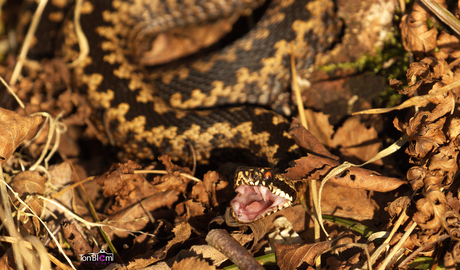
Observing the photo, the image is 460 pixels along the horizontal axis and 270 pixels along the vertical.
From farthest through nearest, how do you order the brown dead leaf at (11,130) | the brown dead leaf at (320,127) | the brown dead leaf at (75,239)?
1. the brown dead leaf at (320,127)
2. the brown dead leaf at (75,239)
3. the brown dead leaf at (11,130)

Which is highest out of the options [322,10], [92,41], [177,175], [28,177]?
[92,41]

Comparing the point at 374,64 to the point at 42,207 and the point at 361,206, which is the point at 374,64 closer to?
the point at 361,206

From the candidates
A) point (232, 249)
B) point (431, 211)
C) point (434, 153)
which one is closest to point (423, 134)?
point (434, 153)

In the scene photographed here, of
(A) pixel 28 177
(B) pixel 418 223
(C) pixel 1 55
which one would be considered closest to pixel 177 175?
(A) pixel 28 177

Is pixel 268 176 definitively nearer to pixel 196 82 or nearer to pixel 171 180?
pixel 171 180

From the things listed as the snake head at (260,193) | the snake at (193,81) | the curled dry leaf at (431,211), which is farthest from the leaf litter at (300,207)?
the snake at (193,81)

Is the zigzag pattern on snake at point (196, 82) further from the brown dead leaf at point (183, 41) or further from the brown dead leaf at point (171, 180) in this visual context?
the brown dead leaf at point (171, 180)

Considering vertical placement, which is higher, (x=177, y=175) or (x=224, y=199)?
(x=177, y=175)

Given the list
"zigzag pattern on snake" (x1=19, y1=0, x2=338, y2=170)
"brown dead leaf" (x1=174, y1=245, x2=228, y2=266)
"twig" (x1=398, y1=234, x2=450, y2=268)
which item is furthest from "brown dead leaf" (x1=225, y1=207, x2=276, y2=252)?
"twig" (x1=398, y1=234, x2=450, y2=268)
